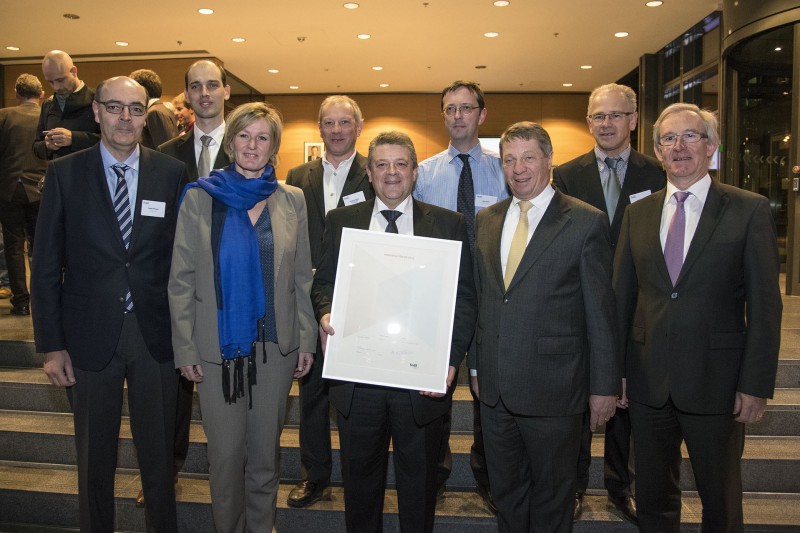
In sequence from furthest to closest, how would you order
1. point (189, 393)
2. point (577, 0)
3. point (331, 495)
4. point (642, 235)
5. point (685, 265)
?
point (577, 0)
point (331, 495)
point (189, 393)
point (642, 235)
point (685, 265)

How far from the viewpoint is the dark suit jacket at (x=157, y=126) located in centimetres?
369

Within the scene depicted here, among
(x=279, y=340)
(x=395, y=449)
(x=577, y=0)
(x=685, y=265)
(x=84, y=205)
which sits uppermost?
(x=577, y=0)

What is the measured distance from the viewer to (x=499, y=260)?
210cm

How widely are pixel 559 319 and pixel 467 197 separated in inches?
40.7

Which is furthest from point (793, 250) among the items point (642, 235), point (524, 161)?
point (524, 161)

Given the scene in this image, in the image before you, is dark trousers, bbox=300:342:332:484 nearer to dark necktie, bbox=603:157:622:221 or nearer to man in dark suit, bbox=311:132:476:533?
man in dark suit, bbox=311:132:476:533

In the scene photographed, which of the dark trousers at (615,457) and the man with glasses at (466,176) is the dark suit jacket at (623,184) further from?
the dark trousers at (615,457)

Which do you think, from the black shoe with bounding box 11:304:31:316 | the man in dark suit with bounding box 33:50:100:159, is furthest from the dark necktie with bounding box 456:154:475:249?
the black shoe with bounding box 11:304:31:316

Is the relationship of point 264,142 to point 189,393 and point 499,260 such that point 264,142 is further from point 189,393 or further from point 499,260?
point 189,393

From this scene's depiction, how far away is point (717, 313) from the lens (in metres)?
2.01

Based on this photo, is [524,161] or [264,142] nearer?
[524,161]

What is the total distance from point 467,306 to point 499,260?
208 mm

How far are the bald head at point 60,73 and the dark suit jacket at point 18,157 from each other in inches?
55.7

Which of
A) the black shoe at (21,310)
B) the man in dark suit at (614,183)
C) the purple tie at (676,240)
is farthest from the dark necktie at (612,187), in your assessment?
the black shoe at (21,310)
